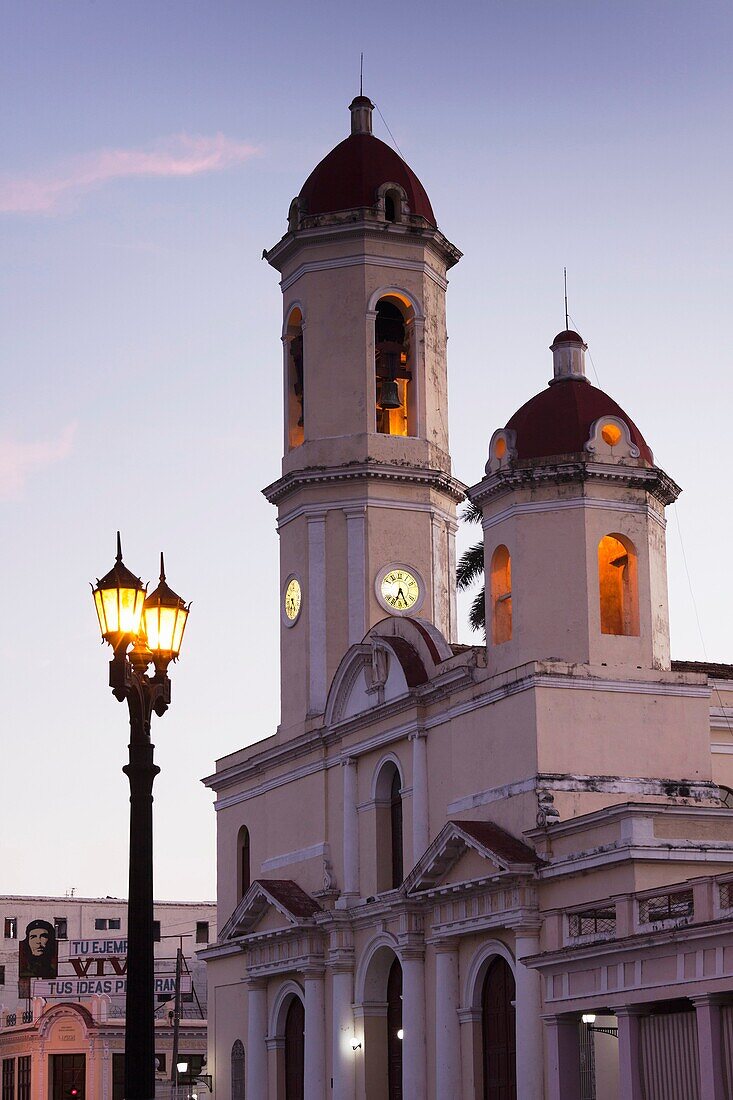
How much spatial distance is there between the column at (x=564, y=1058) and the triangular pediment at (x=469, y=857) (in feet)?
14.6

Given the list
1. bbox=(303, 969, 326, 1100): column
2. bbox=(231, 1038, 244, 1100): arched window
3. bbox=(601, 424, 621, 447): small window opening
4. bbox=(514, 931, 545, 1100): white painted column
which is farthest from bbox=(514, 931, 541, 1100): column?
bbox=(231, 1038, 244, 1100): arched window

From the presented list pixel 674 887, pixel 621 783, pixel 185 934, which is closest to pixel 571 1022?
pixel 674 887

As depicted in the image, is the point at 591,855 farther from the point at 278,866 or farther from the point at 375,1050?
the point at 278,866

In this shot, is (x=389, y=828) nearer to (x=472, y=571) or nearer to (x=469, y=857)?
(x=469, y=857)

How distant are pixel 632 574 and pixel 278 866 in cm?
1239

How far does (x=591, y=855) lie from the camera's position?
29.4 m

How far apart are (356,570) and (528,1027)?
1282 centimetres

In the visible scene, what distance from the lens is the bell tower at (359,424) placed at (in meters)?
41.0

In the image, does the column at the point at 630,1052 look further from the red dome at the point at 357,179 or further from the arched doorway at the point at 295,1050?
the red dome at the point at 357,179

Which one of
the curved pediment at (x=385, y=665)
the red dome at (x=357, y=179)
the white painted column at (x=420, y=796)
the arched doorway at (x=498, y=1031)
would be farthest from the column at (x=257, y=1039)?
the red dome at (x=357, y=179)

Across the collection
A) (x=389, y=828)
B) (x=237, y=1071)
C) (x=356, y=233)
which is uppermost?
(x=356, y=233)

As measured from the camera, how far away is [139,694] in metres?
16.4

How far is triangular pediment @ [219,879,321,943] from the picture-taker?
3903 centimetres

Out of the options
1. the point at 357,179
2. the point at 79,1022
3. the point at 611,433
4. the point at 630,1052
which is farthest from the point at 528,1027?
the point at 79,1022
